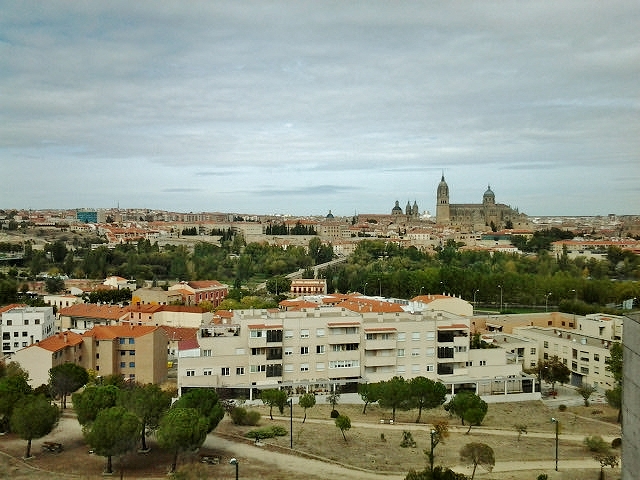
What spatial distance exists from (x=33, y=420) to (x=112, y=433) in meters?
1.96

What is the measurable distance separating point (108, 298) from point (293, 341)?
58.3ft

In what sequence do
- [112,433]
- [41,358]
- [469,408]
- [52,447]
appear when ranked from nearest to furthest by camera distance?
1. [112,433]
2. [52,447]
3. [469,408]
4. [41,358]

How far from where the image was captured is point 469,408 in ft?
49.4

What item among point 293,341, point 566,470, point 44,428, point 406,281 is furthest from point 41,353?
point 406,281

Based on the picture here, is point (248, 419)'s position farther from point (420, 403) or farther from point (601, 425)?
point (601, 425)

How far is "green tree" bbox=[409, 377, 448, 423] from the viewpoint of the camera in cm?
1563

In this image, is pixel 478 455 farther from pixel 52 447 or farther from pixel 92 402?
pixel 52 447

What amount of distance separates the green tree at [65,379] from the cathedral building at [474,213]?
78.4 m

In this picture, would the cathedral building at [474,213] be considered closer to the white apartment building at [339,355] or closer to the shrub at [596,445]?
the white apartment building at [339,355]

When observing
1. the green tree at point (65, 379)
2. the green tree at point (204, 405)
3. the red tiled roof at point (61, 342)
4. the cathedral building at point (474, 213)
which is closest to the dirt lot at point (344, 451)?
the green tree at point (204, 405)

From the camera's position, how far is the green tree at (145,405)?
13.2 meters

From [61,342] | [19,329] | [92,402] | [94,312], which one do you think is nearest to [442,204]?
[94,312]

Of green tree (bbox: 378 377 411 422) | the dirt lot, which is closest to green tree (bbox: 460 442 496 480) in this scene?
the dirt lot

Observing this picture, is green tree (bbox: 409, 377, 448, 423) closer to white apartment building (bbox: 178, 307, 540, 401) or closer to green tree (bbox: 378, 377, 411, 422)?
green tree (bbox: 378, 377, 411, 422)
